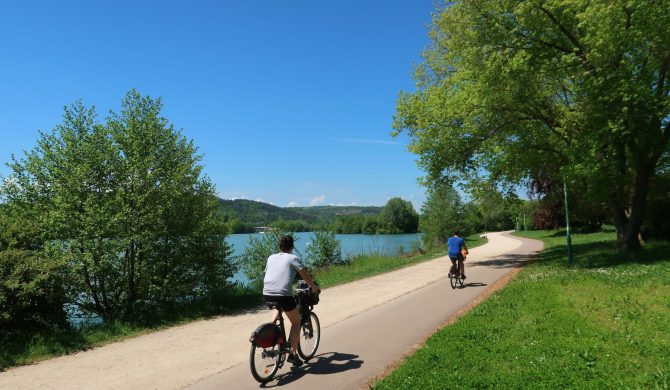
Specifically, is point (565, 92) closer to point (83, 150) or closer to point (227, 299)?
point (227, 299)

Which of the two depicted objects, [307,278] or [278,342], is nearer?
[278,342]

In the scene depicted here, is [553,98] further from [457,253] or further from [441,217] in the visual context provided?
[441,217]

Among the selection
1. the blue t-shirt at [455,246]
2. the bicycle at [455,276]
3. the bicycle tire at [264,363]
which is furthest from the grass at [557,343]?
the blue t-shirt at [455,246]

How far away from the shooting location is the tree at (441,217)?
44.6 meters

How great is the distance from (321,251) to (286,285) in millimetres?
18228

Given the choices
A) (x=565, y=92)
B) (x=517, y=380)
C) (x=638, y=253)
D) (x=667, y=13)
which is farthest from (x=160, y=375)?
(x=565, y=92)

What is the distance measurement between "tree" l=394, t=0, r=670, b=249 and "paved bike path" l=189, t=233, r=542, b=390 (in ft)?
23.3

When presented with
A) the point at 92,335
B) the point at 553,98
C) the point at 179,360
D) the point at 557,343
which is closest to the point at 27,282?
the point at 92,335

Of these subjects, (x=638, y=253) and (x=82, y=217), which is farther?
(x=638, y=253)

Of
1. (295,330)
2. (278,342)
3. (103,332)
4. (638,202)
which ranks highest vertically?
(638,202)

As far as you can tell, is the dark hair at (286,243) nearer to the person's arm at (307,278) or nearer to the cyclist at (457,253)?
the person's arm at (307,278)

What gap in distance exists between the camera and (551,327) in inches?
291

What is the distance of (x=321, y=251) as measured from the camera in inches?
962

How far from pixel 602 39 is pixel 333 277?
41.5 ft
